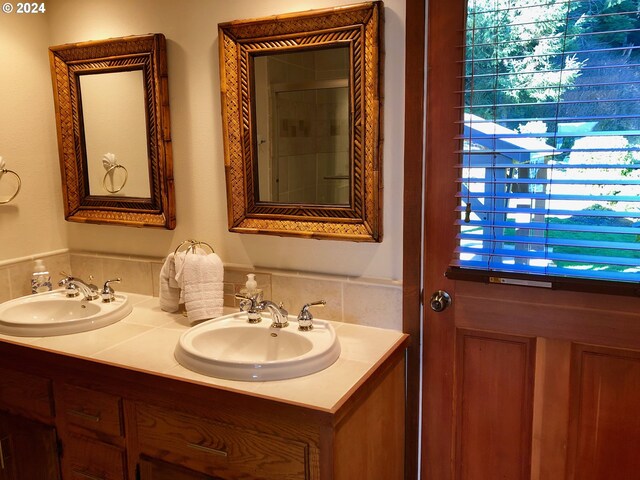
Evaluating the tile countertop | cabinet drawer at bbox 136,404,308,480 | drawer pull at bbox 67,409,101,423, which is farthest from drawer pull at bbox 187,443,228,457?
drawer pull at bbox 67,409,101,423

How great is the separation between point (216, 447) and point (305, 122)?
973mm

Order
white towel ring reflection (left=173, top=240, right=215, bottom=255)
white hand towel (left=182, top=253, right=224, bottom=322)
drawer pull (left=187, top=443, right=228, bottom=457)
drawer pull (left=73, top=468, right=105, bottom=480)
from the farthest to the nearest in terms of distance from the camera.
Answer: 1. white towel ring reflection (left=173, top=240, right=215, bottom=255)
2. white hand towel (left=182, top=253, right=224, bottom=322)
3. drawer pull (left=73, top=468, right=105, bottom=480)
4. drawer pull (left=187, top=443, right=228, bottom=457)

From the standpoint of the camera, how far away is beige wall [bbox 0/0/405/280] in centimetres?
170

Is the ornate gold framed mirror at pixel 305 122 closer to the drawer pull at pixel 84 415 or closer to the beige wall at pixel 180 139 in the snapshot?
the beige wall at pixel 180 139

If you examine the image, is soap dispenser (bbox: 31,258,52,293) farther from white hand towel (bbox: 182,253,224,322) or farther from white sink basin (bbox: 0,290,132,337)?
white hand towel (bbox: 182,253,224,322)

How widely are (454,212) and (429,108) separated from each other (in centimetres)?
30

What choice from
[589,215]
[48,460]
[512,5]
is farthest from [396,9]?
[48,460]

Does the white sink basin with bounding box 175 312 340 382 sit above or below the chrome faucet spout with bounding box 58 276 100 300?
below

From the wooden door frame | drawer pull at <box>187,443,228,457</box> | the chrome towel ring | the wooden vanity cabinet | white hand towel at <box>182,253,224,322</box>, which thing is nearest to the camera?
the wooden vanity cabinet

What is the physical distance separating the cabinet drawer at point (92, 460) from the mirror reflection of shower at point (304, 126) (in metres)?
0.90

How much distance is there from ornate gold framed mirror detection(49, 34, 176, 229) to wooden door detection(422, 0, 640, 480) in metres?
0.97

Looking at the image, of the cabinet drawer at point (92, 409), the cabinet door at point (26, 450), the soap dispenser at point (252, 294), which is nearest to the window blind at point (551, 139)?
the soap dispenser at point (252, 294)

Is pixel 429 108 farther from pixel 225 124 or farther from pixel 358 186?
pixel 225 124

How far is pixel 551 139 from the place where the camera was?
142cm
